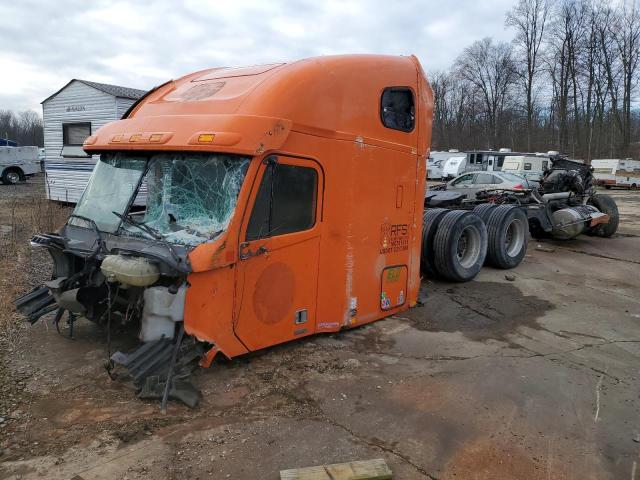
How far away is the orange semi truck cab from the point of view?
12.6ft

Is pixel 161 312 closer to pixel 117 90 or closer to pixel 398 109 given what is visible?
pixel 398 109

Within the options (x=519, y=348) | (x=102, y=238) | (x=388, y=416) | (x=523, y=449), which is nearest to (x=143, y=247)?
(x=102, y=238)

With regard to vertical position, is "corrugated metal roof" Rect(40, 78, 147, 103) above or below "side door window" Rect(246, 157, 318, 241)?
above

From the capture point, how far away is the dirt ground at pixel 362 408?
3150 mm

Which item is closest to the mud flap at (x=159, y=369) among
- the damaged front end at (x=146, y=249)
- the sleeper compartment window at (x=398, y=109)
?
the damaged front end at (x=146, y=249)

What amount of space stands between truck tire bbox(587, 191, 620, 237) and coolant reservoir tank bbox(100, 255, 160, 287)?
469 inches

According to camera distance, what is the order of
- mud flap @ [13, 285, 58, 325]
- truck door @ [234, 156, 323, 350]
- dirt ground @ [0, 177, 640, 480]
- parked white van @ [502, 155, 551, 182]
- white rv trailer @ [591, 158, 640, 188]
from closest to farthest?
dirt ground @ [0, 177, 640, 480] → truck door @ [234, 156, 323, 350] → mud flap @ [13, 285, 58, 325] → parked white van @ [502, 155, 551, 182] → white rv trailer @ [591, 158, 640, 188]

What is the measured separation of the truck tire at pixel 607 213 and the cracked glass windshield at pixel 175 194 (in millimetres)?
11279

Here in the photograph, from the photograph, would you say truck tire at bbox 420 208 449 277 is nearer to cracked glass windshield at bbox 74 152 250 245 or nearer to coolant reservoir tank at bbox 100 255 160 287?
cracked glass windshield at bbox 74 152 250 245

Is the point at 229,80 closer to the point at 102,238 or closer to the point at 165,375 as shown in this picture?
the point at 102,238

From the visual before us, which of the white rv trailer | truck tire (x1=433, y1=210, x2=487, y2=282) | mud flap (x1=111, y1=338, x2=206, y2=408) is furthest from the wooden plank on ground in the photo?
the white rv trailer

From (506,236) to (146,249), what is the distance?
684cm

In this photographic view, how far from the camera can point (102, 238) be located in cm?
→ 431

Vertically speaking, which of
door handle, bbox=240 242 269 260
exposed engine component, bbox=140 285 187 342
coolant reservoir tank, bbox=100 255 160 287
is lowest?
exposed engine component, bbox=140 285 187 342
